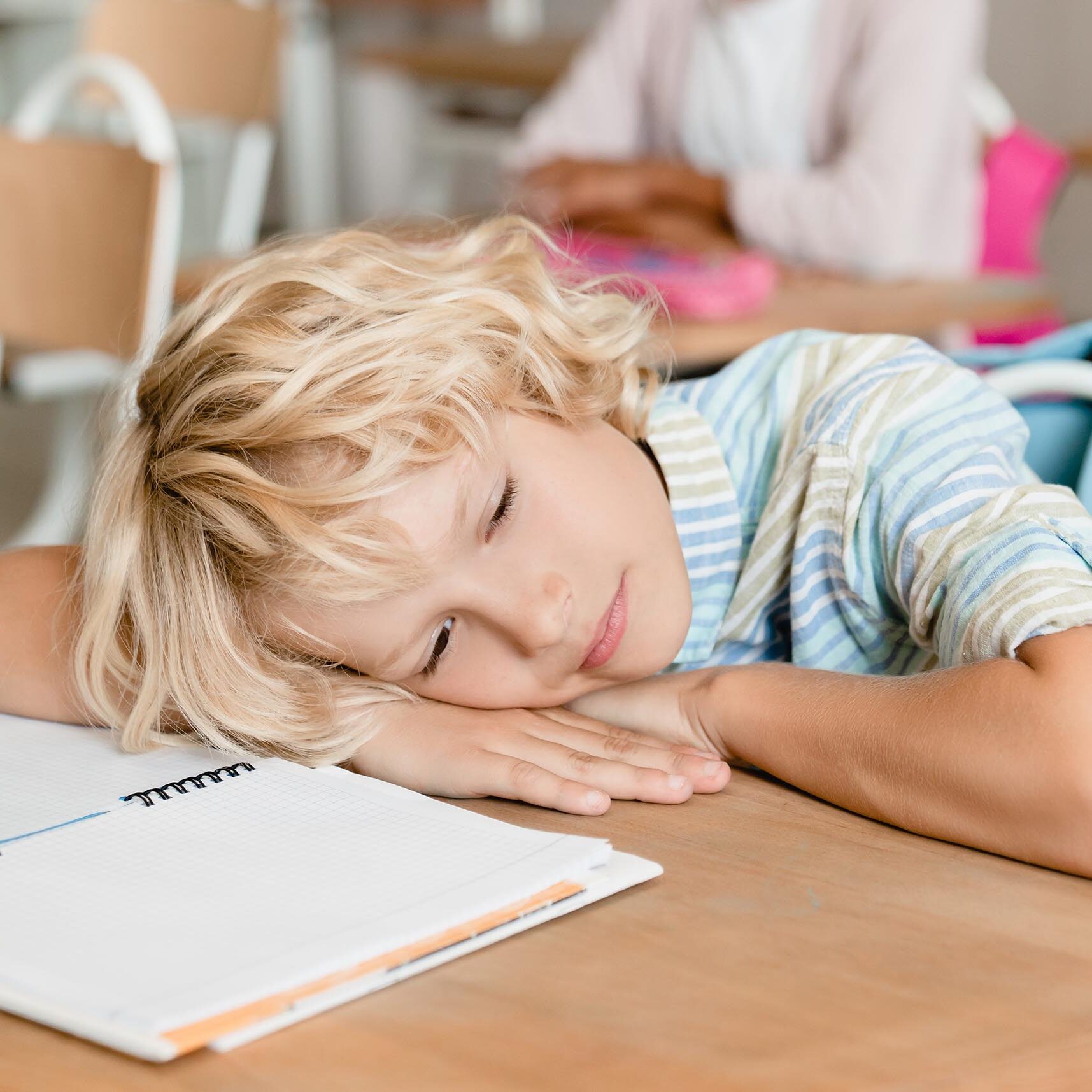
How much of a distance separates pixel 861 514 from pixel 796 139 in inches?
73.0

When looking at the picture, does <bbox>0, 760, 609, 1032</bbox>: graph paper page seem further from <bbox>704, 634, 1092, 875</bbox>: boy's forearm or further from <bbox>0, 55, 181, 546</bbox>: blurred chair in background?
<bbox>0, 55, 181, 546</bbox>: blurred chair in background

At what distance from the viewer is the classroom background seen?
2.21 metres

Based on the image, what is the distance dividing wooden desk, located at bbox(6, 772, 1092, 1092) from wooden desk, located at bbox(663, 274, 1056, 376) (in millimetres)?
889

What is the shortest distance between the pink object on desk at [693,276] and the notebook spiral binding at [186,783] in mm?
802

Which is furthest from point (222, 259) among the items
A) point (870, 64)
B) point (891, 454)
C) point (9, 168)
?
point (891, 454)

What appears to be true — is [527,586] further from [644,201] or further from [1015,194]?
[1015,194]

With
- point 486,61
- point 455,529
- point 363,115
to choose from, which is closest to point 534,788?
point 455,529

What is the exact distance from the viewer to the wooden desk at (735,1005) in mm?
472

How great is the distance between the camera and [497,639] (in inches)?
32.2

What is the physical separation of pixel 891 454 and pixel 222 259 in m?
1.26

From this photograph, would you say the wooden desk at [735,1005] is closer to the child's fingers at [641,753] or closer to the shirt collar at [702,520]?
the child's fingers at [641,753]

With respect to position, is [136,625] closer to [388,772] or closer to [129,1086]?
[388,772]

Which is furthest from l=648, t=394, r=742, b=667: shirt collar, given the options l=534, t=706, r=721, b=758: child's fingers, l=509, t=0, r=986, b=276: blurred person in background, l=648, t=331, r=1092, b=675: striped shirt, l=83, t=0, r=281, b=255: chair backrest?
l=83, t=0, r=281, b=255: chair backrest

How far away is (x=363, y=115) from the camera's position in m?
5.97
